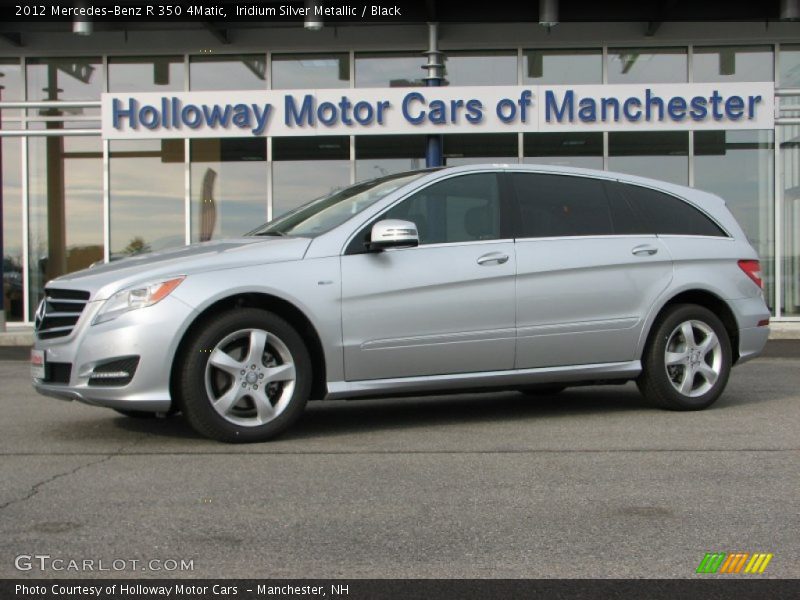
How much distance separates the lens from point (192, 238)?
643 inches

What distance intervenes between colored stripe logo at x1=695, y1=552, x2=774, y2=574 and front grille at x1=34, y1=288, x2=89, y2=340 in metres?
3.57

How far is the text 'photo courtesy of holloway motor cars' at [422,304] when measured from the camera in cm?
555

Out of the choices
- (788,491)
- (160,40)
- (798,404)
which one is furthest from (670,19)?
(788,491)

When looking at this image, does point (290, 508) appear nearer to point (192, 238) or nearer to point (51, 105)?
point (192, 238)

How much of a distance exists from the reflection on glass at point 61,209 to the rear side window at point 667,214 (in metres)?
11.3

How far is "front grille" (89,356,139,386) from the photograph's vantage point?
17.9 ft

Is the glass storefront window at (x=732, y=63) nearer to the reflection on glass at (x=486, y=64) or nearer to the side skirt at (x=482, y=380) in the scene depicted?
the reflection on glass at (x=486, y=64)

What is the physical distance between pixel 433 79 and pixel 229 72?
3.53 m

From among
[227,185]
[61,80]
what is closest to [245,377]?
[227,185]

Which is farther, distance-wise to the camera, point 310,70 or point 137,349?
point 310,70

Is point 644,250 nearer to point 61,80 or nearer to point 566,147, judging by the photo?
point 566,147

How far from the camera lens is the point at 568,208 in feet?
22.1

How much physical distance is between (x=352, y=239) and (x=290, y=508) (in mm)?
2110
